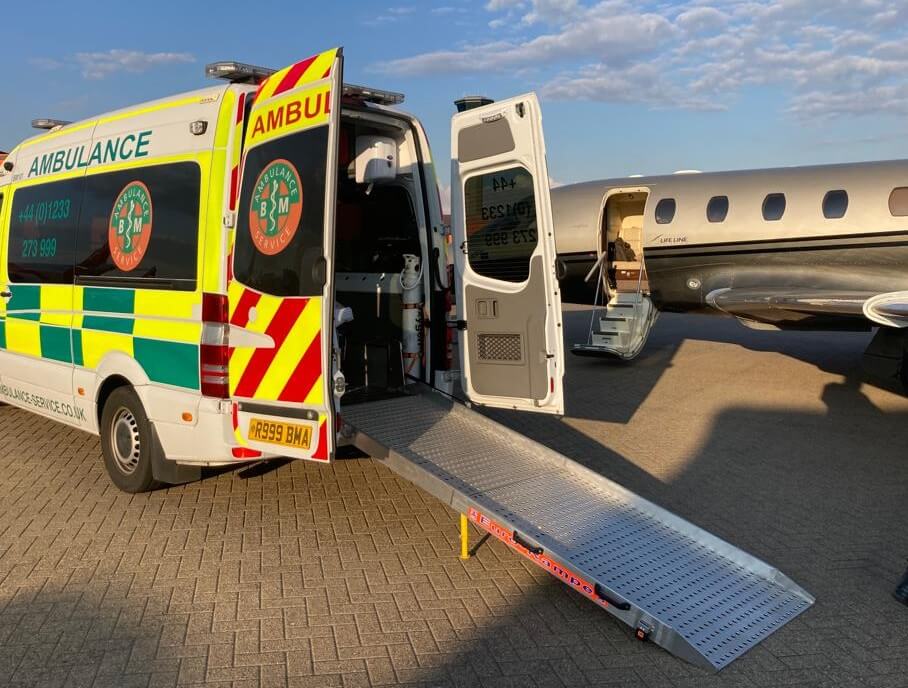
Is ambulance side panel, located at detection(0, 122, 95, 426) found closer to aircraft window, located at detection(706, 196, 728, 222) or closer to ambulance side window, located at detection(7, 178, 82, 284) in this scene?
ambulance side window, located at detection(7, 178, 82, 284)

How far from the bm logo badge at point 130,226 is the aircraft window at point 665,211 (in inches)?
323

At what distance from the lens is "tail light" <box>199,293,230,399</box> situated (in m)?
4.45

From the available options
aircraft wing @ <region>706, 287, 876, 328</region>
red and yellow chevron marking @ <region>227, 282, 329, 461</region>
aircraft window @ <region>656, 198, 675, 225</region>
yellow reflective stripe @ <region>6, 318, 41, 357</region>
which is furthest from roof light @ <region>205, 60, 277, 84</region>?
aircraft window @ <region>656, 198, 675, 225</region>

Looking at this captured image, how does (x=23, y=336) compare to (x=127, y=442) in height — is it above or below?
above

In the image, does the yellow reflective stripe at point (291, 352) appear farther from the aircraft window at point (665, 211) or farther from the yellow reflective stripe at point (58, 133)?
the aircraft window at point (665, 211)

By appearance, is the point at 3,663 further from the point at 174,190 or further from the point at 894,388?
the point at 894,388

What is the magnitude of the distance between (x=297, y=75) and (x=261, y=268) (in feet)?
3.51

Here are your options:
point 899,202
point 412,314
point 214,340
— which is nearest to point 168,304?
point 214,340

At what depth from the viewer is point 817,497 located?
570 cm

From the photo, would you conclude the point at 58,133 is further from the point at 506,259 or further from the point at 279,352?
the point at 506,259

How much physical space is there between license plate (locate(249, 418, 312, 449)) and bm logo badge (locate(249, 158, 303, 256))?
0.95m

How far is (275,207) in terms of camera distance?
426 cm

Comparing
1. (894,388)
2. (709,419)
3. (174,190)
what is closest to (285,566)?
(174,190)

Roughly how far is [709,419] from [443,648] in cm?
539
